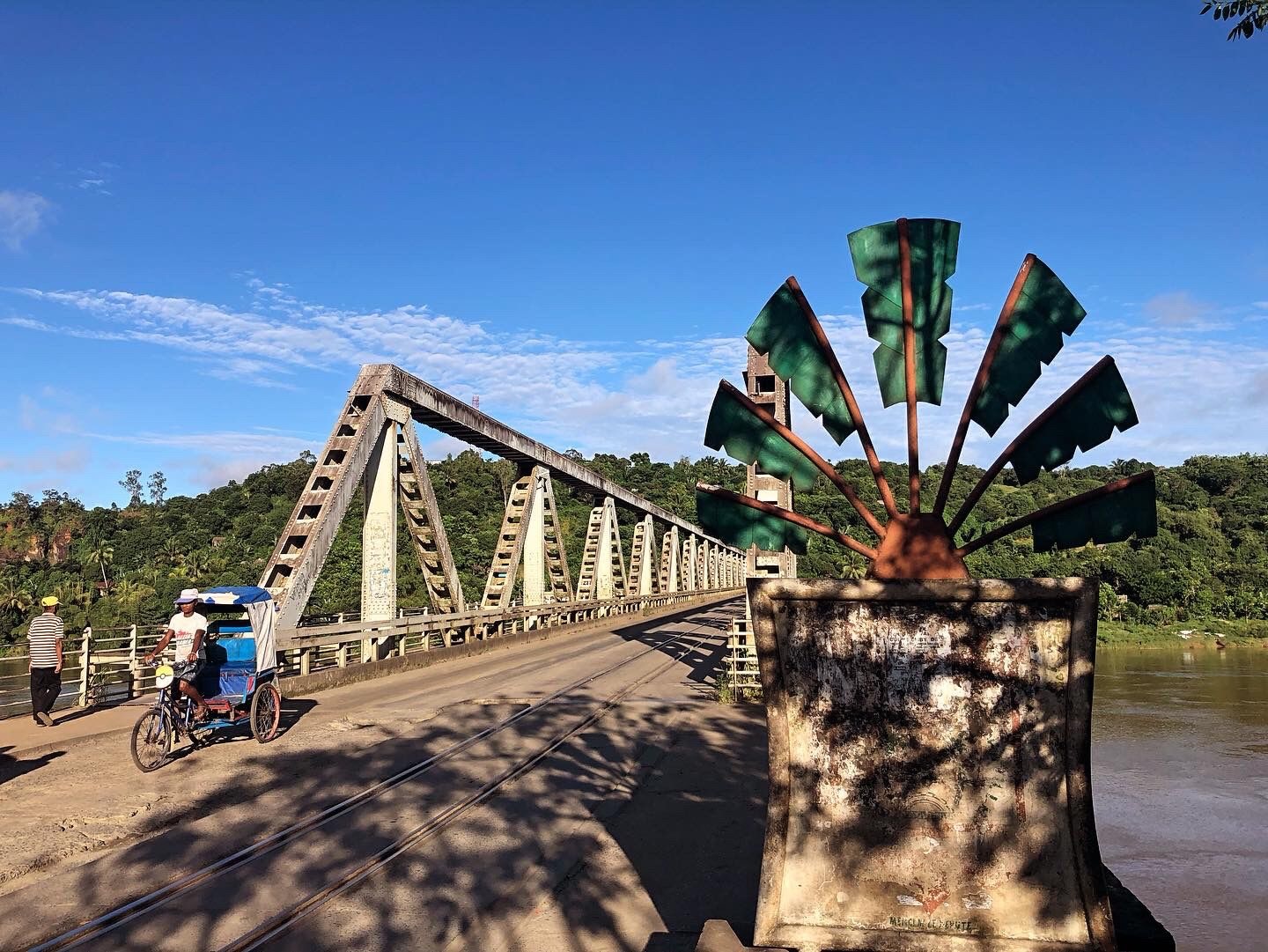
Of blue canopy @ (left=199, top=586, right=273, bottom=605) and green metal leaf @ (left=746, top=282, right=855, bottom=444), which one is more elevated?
green metal leaf @ (left=746, top=282, right=855, bottom=444)

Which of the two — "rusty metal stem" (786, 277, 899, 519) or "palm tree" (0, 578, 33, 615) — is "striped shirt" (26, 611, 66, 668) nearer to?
"rusty metal stem" (786, 277, 899, 519)

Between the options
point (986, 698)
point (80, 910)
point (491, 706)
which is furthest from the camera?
point (491, 706)

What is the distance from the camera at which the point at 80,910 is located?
553 cm

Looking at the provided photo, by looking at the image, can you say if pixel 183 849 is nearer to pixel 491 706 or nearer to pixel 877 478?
pixel 877 478

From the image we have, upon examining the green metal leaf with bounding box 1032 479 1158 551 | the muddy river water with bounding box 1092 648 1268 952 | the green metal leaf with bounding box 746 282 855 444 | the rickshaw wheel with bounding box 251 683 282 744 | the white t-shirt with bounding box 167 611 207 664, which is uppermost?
the green metal leaf with bounding box 746 282 855 444

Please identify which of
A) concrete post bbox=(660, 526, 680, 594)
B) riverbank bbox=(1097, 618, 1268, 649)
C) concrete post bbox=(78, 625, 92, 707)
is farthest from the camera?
concrete post bbox=(660, 526, 680, 594)

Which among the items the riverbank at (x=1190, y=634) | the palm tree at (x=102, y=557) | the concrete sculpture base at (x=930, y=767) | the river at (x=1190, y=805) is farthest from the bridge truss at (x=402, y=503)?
the palm tree at (x=102, y=557)

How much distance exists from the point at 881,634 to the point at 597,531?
1448 inches

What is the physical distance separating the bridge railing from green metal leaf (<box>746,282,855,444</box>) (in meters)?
9.84

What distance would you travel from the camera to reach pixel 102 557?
6531cm

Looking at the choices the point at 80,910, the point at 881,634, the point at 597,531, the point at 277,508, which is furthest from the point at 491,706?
Result: the point at 277,508

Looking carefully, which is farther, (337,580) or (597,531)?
(337,580)

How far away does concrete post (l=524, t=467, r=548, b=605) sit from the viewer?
2944 centimetres

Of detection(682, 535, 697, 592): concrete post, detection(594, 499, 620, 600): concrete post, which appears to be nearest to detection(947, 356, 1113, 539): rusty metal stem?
detection(594, 499, 620, 600): concrete post
